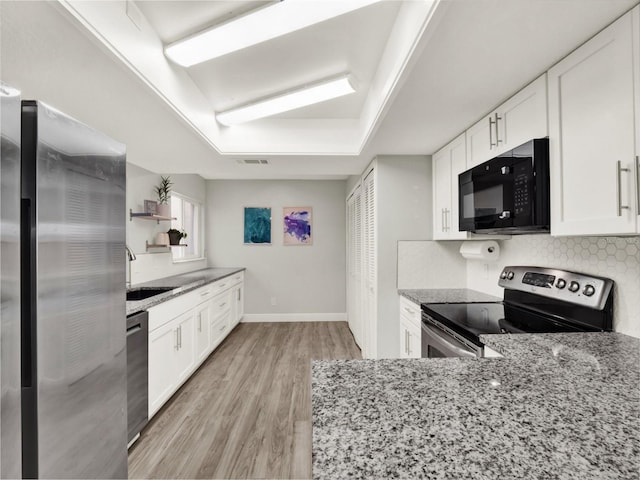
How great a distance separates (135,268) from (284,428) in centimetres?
203

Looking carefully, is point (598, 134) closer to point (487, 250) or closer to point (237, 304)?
point (487, 250)

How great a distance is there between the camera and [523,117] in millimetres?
1629

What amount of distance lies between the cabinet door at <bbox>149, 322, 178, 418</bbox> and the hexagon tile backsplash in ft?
8.63

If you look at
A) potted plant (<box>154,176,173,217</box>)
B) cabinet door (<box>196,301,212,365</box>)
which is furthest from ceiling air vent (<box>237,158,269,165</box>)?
cabinet door (<box>196,301,212,365</box>)

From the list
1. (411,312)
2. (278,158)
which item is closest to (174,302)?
(278,158)

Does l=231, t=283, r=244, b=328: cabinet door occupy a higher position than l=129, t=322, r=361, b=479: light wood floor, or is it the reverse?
l=231, t=283, r=244, b=328: cabinet door

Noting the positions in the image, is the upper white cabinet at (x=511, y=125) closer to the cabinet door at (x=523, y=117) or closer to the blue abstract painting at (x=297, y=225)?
the cabinet door at (x=523, y=117)

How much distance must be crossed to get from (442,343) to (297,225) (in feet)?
11.5

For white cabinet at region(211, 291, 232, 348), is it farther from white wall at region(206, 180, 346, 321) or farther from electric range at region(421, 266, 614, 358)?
electric range at region(421, 266, 614, 358)

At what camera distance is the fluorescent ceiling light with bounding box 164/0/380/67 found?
58.7 inches

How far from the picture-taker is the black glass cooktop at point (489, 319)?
162 cm

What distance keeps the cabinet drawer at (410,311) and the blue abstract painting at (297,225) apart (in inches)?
100

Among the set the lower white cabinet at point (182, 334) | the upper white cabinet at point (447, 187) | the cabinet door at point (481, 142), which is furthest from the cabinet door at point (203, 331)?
the cabinet door at point (481, 142)

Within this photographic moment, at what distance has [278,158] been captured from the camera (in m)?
3.21
